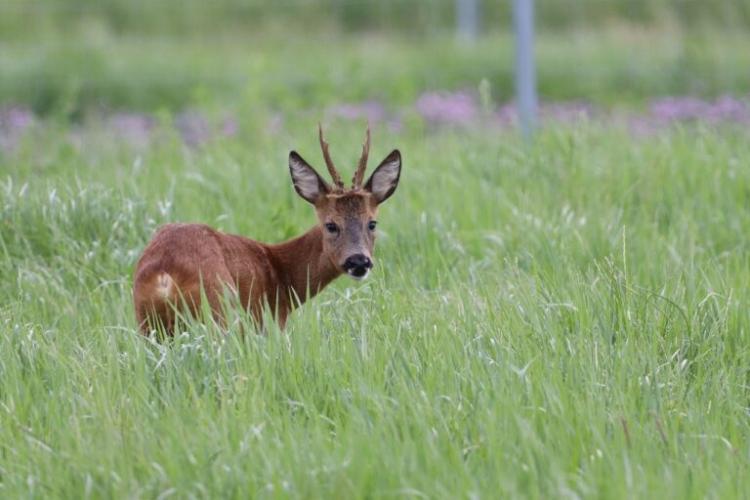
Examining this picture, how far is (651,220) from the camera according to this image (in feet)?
24.7

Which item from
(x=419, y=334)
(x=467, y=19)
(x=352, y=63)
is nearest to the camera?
(x=419, y=334)

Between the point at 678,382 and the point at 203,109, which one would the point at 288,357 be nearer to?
the point at 678,382

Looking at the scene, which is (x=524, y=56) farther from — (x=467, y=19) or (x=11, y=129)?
(x=467, y=19)

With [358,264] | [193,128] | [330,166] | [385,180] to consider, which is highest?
[330,166]

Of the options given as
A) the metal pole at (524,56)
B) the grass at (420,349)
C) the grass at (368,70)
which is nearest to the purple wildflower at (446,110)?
the metal pole at (524,56)

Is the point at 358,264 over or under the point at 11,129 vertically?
under

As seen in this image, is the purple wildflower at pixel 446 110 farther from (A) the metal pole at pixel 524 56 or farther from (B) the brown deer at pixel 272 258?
(B) the brown deer at pixel 272 258

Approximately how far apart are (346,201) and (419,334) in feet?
3.46

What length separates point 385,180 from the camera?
625cm

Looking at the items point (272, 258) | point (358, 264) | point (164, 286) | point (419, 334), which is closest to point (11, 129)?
point (272, 258)

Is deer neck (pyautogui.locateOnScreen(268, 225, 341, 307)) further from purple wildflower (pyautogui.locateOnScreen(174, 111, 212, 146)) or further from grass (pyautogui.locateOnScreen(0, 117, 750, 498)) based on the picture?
purple wildflower (pyautogui.locateOnScreen(174, 111, 212, 146))

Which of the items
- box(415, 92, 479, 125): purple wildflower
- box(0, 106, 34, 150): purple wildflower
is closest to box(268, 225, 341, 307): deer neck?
box(0, 106, 34, 150): purple wildflower

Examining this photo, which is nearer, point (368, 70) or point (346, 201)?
point (346, 201)

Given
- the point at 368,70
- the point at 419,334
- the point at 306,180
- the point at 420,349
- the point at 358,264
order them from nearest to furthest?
1. the point at 420,349
2. the point at 419,334
3. the point at 358,264
4. the point at 306,180
5. the point at 368,70
